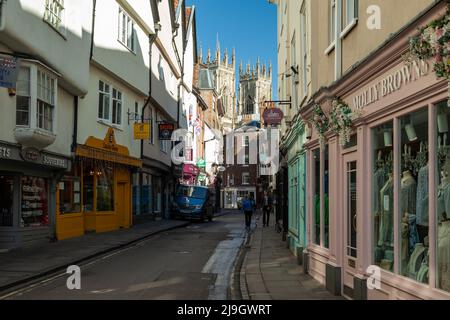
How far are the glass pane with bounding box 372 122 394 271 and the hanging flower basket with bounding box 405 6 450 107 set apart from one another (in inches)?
71.1

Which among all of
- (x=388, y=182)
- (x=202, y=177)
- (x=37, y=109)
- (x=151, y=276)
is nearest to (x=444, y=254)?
(x=388, y=182)

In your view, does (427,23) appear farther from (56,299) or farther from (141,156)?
(141,156)

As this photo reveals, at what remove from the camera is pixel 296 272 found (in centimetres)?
1241

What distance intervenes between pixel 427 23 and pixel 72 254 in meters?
12.1

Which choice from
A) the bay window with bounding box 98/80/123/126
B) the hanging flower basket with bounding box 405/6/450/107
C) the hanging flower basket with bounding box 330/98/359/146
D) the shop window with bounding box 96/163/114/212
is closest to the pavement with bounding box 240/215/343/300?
the hanging flower basket with bounding box 330/98/359/146

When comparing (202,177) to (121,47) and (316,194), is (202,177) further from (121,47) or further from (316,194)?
(316,194)

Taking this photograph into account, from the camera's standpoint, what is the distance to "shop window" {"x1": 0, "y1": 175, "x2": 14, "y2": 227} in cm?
1594

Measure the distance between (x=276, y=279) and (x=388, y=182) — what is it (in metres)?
4.45

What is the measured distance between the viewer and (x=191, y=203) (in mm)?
35844

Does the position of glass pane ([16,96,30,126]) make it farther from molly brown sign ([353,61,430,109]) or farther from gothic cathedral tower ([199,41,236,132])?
gothic cathedral tower ([199,41,236,132])

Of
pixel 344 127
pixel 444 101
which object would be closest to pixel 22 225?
pixel 344 127

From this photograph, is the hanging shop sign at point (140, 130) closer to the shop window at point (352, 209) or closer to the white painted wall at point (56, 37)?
the white painted wall at point (56, 37)

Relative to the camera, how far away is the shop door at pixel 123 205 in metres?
25.8

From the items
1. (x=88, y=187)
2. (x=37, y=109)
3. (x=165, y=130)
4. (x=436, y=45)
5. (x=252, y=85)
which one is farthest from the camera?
(x=252, y=85)
